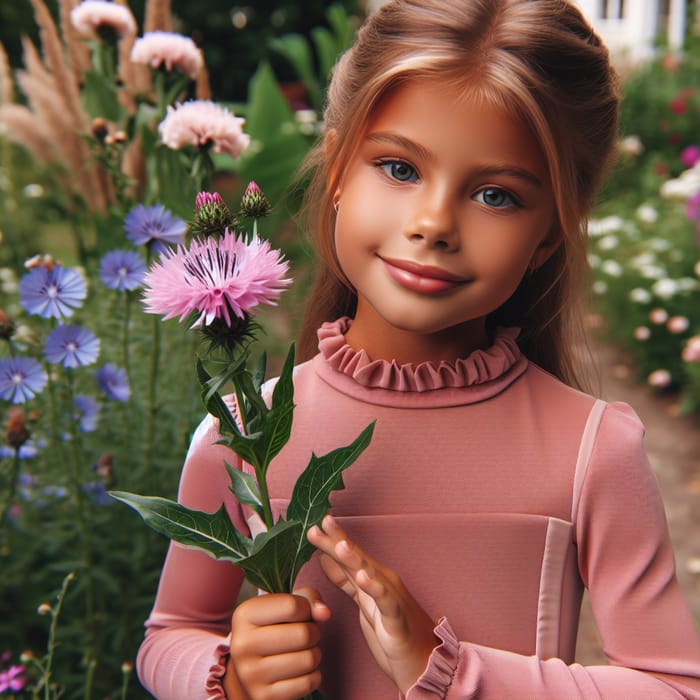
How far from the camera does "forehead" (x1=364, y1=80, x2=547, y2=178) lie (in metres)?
0.89

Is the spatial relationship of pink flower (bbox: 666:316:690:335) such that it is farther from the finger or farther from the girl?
the finger

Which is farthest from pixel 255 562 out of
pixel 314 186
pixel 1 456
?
pixel 1 456

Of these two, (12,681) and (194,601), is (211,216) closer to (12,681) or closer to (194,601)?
(194,601)

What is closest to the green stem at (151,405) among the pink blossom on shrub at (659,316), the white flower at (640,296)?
the pink blossom on shrub at (659,316)

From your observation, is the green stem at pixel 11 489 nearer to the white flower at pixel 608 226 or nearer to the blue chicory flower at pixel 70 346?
the blue chicory flower at pixel 70 346

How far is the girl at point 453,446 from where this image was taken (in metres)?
0.90

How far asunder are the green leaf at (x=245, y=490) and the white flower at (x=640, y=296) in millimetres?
3583

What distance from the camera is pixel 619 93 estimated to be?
1.06 metres

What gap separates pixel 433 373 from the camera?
0.99 meters

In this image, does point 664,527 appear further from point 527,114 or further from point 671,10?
point 671,10

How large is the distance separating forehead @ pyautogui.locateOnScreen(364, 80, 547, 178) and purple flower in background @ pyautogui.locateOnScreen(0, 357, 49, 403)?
0.77 m

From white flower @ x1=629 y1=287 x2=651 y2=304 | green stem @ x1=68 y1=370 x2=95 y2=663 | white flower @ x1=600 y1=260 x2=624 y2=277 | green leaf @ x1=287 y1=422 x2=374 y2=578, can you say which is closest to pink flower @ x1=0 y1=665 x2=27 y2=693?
green stem @ x1=68 y1=370 x2=95 y2=663

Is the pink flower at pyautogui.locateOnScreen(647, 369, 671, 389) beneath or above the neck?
beneath

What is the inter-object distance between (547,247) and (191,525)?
0.50 meters
